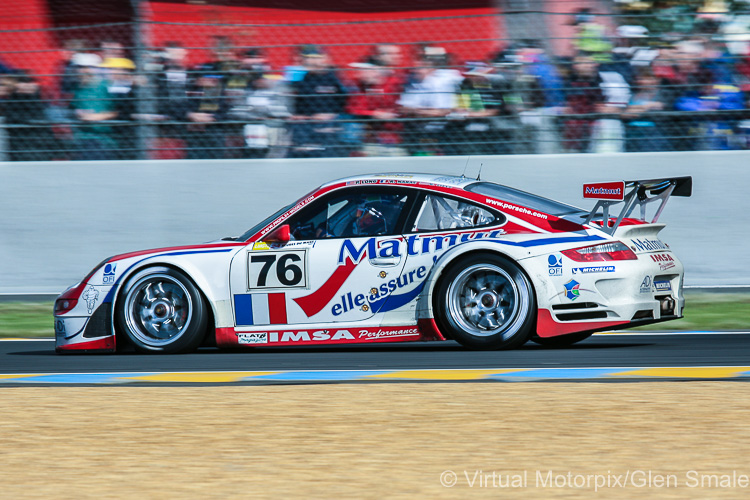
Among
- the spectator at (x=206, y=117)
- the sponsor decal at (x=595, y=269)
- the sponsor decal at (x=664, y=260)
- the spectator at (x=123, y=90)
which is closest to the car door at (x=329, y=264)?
the sponsor decal at (x=595, y=269)

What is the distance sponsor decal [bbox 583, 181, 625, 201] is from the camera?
7.22 meters

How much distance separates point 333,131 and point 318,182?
0.52 metres

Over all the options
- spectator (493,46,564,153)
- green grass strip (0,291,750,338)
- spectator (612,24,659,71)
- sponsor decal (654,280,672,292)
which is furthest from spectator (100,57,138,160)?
sponsor decal (654,280,672,292)

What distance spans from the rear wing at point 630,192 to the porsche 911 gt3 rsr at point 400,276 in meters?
0.01

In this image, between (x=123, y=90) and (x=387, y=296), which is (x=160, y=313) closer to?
(x=387, y=296)

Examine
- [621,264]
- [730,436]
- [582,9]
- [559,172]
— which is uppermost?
[582,9]

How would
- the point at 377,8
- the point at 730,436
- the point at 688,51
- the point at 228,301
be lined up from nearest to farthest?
the point at 730,436, the point at 228,301, the point at 688,51, the point at 377,8

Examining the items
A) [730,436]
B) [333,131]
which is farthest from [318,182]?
[730,436]

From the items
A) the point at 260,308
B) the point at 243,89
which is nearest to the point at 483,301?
the point at 260,308

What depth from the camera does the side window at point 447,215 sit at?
A: 7.61 meters

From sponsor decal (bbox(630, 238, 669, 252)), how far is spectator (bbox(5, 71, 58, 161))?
22.0 ft

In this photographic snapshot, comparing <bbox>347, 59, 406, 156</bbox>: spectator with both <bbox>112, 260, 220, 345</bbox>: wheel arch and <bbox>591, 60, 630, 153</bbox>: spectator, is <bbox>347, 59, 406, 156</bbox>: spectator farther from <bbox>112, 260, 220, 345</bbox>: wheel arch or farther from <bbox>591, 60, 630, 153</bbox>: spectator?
<bbox>112, 260, 220, 345</bbox>: wheel arch

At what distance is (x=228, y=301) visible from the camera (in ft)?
25.4

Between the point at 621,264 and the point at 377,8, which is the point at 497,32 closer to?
the point at 377,8
